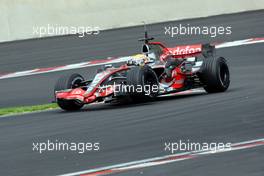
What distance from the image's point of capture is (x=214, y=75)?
15.7m

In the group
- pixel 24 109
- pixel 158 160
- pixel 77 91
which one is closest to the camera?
pixel 158 160

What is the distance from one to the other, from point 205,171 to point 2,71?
620 inches

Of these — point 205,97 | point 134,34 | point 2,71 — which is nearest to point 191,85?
point 205,97

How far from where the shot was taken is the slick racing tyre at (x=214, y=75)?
15.7 m

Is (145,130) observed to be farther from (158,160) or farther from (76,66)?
(76,66)

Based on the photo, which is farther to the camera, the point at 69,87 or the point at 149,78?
the point at 69,87

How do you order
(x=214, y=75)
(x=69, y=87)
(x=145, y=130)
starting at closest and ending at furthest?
1. (x=145, y=130)
2. (x=69, y=87)
3. (x=214, y=75)

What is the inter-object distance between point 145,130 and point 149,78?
290 cm

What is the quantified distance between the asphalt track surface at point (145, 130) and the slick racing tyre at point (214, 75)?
20 centimetres

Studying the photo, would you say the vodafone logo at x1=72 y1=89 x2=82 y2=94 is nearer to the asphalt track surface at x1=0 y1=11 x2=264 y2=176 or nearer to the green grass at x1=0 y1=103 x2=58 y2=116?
the asphalt track surface at x1=0 y1=11 x2=264 y2=176

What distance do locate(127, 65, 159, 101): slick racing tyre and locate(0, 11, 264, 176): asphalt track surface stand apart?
19cm

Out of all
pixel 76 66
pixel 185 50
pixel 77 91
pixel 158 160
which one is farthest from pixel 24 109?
pixel 158 160

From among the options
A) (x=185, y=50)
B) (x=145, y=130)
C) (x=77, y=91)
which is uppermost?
(x=185, y=50)

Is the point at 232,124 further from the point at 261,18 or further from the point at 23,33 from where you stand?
the point at 23,33
